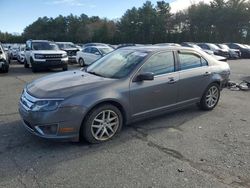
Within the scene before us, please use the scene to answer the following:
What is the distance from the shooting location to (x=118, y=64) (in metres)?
5.90

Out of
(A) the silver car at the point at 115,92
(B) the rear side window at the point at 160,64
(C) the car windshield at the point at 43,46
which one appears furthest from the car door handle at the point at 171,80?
(C) the car windshield at the point at 43,46

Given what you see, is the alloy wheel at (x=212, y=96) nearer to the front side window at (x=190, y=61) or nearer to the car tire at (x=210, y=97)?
the car tire at (x=210, y=97)

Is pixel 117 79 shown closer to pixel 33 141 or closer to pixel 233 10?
pixel 33 141

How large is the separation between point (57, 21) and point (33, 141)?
3163 inches

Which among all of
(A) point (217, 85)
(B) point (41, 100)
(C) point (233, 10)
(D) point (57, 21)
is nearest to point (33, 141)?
(B) point (41, 100)

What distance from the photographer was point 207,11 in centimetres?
5300

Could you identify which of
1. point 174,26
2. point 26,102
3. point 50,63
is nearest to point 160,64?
point 26,102

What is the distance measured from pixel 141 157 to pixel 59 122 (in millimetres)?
1345

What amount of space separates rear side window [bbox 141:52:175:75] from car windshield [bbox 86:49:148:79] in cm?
16

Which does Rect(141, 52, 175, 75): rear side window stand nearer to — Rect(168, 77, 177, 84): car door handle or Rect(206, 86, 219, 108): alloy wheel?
Rect(168, 77, 177, 84): car door handle

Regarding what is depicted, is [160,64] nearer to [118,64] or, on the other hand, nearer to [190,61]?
[118,64]

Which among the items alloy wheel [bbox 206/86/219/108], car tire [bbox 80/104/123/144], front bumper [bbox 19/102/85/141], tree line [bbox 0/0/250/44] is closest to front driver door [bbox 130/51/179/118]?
car tire [bbox 80/104/123/144]

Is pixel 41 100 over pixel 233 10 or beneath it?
beneath

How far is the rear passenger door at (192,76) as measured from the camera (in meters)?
6.33
